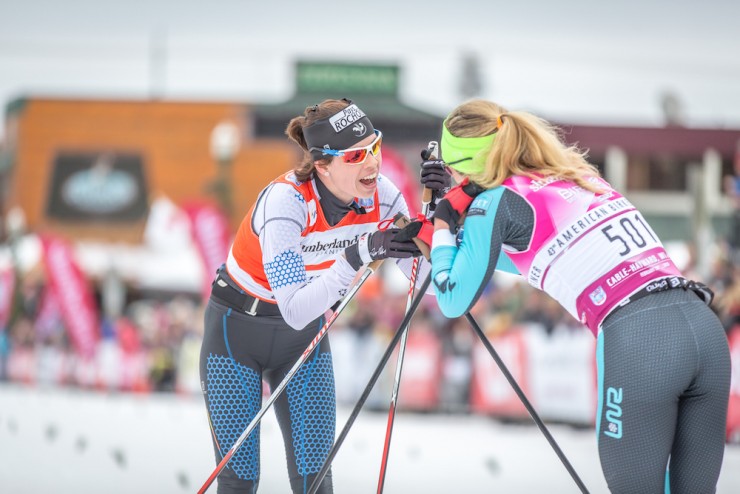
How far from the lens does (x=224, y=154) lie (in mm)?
29203

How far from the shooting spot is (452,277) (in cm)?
312

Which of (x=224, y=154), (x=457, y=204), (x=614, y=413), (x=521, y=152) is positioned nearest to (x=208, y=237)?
(x=457, y=204)

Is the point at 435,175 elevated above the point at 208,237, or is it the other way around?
the point at 435,175

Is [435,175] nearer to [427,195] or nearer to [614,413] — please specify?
[427,195]

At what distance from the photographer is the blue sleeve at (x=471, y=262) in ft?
9.86

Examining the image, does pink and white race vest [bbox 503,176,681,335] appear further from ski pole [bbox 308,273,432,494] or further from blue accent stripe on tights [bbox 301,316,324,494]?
blue accent stripe on tights [bbox 301,316,324,494]

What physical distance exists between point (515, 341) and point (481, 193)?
7.82 metres

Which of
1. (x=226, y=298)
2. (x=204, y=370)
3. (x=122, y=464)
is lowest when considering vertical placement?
(x=122, y=464)

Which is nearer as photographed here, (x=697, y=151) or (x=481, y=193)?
(x=481, y=193)

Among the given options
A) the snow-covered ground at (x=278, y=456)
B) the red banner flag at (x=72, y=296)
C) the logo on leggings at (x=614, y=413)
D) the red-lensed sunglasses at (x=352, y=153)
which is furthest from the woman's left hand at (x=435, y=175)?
the red banner flag at (x=72, y=296)

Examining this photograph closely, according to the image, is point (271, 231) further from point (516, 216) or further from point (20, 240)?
point (20, 240)

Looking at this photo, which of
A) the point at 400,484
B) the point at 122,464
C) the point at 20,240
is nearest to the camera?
the point at 400,484

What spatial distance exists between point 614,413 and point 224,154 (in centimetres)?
2705

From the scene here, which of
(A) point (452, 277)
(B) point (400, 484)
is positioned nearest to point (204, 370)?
(A) point (452, 277)
